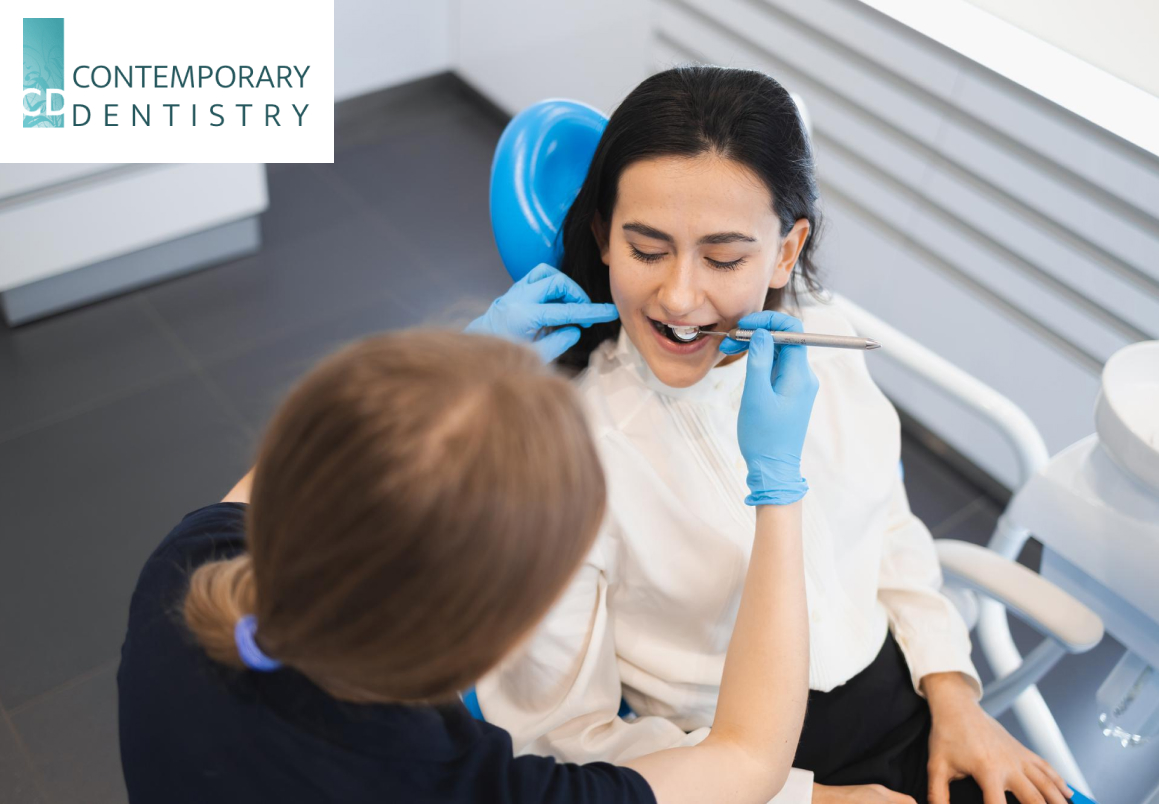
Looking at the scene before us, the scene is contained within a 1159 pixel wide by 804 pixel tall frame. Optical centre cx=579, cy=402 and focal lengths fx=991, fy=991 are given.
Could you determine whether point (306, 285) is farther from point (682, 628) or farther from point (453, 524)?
point (453, 524)

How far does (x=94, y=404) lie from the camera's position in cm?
242

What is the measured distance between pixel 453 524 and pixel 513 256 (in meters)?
0.78

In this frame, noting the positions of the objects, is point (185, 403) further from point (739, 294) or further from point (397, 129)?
point (739, 294)

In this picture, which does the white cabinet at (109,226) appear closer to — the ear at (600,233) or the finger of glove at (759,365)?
the ear at (600,233)

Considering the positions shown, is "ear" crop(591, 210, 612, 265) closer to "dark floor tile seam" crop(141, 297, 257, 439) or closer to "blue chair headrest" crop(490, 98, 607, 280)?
Answer: "blue chair headrest" crop(490, 98, 607, 280)

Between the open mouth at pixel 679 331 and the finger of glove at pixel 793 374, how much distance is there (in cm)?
10

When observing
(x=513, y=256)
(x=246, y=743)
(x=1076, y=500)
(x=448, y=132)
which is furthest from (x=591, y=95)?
(x=246, y=743)

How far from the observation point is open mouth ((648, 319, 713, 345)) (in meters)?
1.28

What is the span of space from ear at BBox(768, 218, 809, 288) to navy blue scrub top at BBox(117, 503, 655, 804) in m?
0.74

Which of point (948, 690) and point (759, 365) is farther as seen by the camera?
point (948, 690)

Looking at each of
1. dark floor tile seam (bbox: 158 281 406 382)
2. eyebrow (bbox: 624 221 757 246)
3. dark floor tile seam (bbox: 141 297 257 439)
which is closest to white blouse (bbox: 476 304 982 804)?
eyebrow (bbox: 624 221 757 246)

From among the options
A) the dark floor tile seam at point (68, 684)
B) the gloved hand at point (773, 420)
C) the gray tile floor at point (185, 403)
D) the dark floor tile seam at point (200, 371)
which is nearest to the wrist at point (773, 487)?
the gloved hand at point (773, 420)

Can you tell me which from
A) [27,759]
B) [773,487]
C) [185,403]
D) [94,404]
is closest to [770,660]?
[773,487]

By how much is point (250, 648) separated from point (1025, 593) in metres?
1.09
